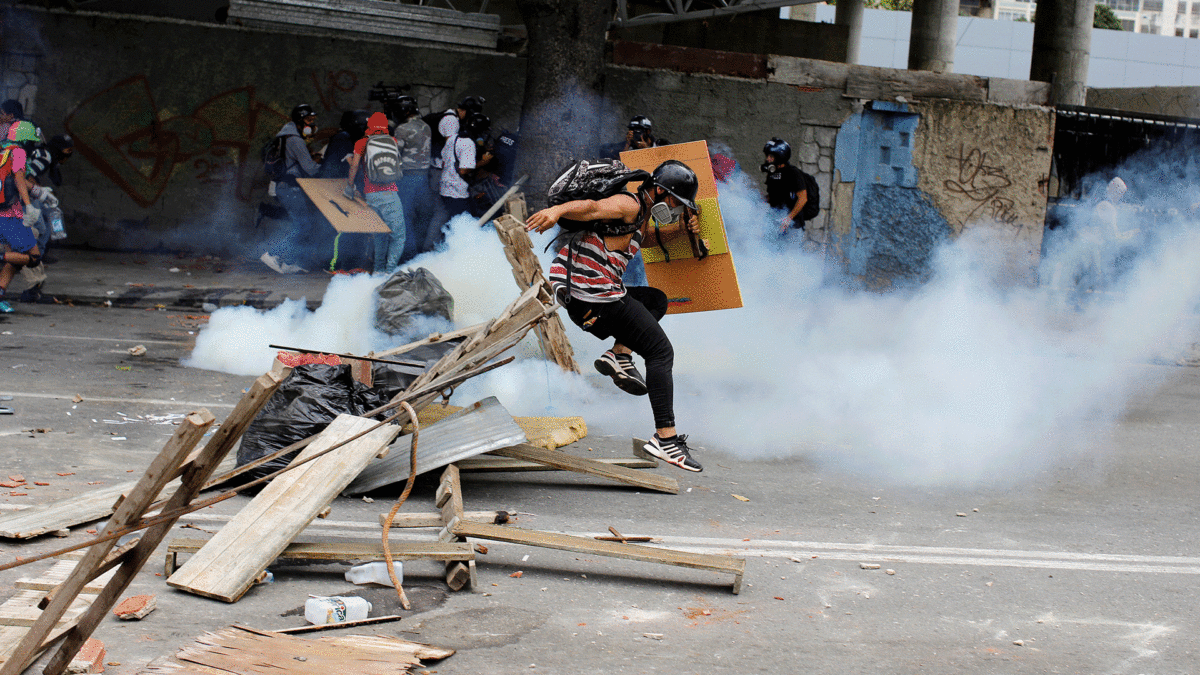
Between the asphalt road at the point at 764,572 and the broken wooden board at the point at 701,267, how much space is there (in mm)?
1034

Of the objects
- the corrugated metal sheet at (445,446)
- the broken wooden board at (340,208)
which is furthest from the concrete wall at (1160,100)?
the corrugated metal sheet at (445,446)

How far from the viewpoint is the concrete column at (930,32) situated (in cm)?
2067

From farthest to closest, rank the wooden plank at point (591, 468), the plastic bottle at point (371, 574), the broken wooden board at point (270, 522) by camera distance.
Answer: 1. the wooden plank at point (591, 468)
2. the plastic bottle at point (371, 574)
3. the broken wooden board at point (270, 522)

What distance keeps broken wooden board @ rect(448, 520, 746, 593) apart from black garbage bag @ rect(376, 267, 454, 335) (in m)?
3.40

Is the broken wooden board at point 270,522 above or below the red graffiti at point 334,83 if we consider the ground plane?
below

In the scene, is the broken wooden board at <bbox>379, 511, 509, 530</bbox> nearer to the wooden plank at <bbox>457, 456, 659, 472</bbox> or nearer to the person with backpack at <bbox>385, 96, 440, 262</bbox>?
the wooden plank at <bbox>457, 456, 659, 472</bbox>

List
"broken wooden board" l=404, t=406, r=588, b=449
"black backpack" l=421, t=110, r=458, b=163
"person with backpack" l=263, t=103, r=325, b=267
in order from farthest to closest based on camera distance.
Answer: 1. "black backpack" l=421, t=110, r=458, b=163
2. "person with backpack" l=263, t=103, r=325, b=267
3. "broken wooden board" l=404, t=406, r=588, b=449

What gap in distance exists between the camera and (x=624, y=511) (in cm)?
449

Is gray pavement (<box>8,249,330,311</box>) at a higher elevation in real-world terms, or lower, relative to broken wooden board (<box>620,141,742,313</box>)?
lower

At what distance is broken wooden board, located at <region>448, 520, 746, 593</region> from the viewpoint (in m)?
3.56

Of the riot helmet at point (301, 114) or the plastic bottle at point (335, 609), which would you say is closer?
the plastic bottle at point (335, 609)

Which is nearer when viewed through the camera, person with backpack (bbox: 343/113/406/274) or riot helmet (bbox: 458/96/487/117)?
person with backpack (bbox: 343/113/406/274)

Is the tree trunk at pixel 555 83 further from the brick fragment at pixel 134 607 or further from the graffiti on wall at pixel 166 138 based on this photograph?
the brick fragment at pixel 134 607

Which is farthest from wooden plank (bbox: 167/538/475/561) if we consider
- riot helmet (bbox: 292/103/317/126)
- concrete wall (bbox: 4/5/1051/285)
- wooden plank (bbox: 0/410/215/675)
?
concrete wall (bbox: 4/5/1051/285)
